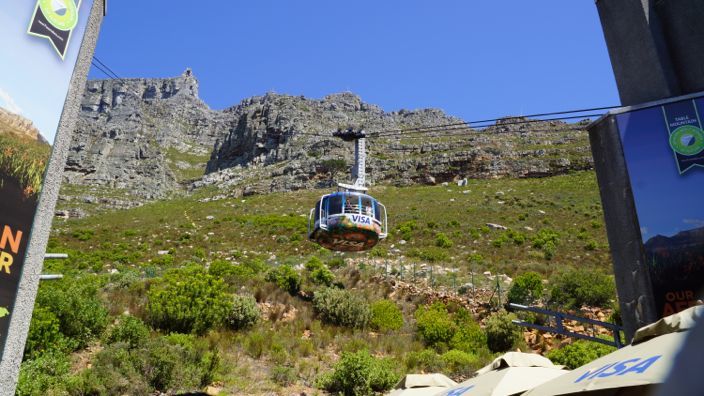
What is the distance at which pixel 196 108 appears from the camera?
18025 centimetres

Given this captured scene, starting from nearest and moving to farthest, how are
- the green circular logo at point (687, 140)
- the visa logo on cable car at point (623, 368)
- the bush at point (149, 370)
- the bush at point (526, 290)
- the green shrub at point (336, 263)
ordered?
1. the visa logo on cable car at point (623, 368)
2. the green circular logo at point (687, 140)
3. the bush at point (149, 370)
4. the bush at point (526, 290)
5. the green shrub at point (336, 263)

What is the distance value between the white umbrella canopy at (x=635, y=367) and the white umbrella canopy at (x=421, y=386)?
3452 mm

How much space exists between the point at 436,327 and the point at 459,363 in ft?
9.22

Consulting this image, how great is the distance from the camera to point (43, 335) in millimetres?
11391

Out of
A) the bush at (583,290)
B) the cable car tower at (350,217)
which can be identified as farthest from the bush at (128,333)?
the bush at (583,290)

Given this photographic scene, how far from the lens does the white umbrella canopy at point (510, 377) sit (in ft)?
22.3

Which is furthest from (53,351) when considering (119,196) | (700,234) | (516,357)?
(119,196)

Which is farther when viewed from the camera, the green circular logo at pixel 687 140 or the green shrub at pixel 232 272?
the green shrub at pixel 232 272

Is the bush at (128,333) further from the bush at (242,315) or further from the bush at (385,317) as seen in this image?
the bush at (385,317)

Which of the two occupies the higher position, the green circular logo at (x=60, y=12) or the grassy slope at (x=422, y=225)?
the grassy slope at (x=422, y=225)

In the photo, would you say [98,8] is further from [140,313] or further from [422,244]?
[422,244]

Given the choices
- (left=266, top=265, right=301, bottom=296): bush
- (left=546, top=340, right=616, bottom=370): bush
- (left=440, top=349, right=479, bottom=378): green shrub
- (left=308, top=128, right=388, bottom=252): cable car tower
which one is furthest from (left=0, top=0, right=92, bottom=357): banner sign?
(left=266, top=265, right=301, bottom=296): bush

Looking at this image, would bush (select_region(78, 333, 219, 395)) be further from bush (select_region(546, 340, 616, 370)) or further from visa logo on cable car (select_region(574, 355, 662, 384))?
visa logo on cable car (select_region(574, 355, 662, 384))

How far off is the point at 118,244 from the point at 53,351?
26858 mm
